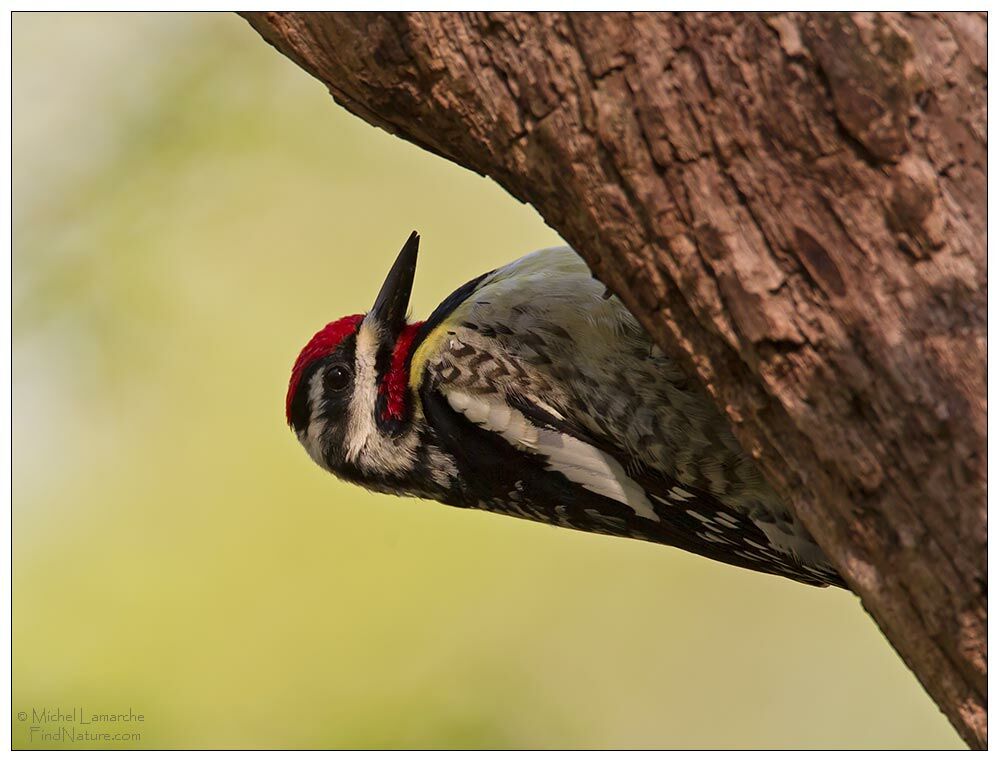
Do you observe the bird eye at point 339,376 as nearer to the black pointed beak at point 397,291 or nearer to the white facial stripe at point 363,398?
the white facial stripe at point 363,398

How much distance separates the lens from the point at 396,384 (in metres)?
2.73

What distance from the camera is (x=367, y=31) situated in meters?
1.74

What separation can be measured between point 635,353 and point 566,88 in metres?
0.94

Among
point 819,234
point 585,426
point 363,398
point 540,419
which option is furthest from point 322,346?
point 819,234

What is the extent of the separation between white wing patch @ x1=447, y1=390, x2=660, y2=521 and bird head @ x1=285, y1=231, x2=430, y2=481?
31cm

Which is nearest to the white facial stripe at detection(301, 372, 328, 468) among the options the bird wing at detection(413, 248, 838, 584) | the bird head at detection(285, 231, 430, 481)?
the bird head at detection(285, 231, 430, 481)

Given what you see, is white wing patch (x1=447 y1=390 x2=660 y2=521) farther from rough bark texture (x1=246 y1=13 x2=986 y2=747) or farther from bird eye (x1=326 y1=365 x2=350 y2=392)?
rough bark texture (x1=246 y1=13 x2=986 y2=747)

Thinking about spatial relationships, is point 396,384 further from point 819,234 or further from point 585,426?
point 819,234

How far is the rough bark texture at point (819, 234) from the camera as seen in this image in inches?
54.5

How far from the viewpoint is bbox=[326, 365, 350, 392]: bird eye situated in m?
2.81

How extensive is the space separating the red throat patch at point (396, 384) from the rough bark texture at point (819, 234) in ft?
3.92

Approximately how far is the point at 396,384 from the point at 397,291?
0.28 metres

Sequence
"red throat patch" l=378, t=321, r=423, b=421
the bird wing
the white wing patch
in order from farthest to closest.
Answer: "red throat patch" l=378, t=321, r=423, b=421 < the white wing patch < the bird wing
